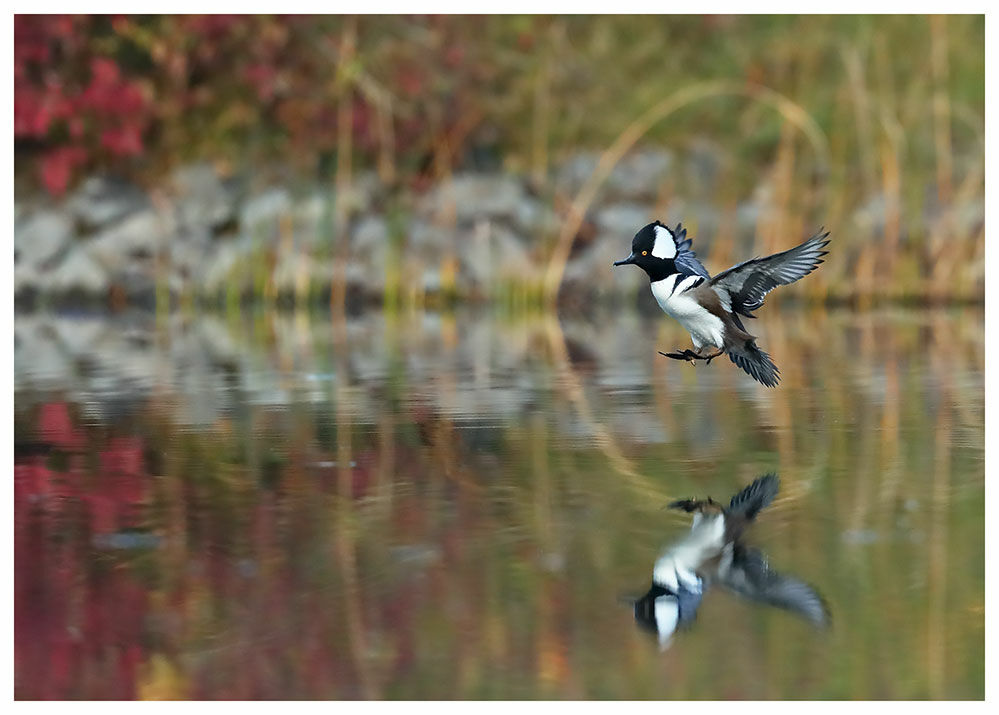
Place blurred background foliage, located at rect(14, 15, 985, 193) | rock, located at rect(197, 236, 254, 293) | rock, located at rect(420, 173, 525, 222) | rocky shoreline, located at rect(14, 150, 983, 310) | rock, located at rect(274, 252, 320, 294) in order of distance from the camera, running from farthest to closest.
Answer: rock, located at rect(420, 173, 525, 222) < rock, located at rect(197, 236, 254, 293) < rocky shoreline, located at rect(14, 150, 983, 310) < rock, located at rect(274, 252, 320, 294) < blurred background foliage, located at rect(14, 15, 985, 193)

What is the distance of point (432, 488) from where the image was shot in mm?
5395

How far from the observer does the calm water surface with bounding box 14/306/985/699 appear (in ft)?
11.0

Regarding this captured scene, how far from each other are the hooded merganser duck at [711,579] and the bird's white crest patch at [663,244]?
5.92 ft

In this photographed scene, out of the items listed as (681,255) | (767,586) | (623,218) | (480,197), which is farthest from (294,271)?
(767,586)

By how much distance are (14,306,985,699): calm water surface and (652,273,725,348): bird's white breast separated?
0.42 meters

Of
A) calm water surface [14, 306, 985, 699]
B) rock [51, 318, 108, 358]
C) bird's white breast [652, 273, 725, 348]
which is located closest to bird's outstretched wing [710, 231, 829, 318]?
bird's white breast [652, 273, 725, 348]

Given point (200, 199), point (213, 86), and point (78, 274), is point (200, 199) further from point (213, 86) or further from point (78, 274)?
point (78, 274)

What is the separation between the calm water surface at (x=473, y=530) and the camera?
3357mm

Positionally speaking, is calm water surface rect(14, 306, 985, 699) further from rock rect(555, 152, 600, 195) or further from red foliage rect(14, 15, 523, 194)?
rock rect(555, 152, 600, 195)

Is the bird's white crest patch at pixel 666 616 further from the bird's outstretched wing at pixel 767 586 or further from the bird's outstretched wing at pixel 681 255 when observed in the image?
A: the bird's outstretched wing at pixel 681 255

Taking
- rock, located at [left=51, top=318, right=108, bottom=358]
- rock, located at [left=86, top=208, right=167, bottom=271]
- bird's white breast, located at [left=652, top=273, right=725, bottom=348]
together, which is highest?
rock, located at [left=86, top=208, right=167, bottom=271]

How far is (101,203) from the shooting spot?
1831 centimetres

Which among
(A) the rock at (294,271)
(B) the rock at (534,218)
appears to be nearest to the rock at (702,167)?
(B) the rock at (534,218)
